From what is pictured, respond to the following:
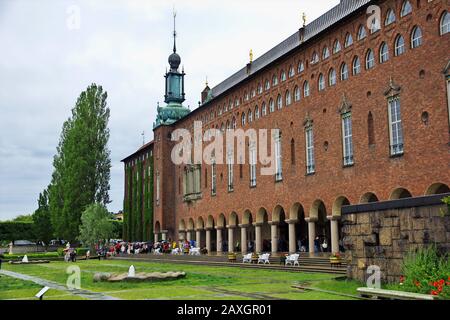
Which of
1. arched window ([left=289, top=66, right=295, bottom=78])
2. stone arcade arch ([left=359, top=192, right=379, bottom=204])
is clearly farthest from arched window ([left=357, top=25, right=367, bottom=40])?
stone arcade arch ([left=359, top=192, right=379, bottom=204])

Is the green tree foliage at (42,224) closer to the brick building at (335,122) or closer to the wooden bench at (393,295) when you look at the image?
the brick building at (335,122)

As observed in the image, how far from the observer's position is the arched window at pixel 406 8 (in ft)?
79.7

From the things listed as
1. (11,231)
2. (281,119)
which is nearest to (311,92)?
(281,119)

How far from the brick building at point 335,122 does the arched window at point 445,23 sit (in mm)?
40

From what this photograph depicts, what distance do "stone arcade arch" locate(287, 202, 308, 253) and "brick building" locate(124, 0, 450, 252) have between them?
71 millimetres

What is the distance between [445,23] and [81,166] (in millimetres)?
38035

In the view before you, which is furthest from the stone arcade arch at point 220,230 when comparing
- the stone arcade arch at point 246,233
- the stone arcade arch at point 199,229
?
the stone arcade arch at point 199,229

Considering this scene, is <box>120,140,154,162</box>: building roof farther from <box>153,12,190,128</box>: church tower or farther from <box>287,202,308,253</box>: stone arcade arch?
<box>287,202,308,253</box>: stone arcade arch

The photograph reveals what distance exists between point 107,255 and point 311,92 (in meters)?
25.9

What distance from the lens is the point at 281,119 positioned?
34812 mm

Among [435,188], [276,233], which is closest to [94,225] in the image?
[276,233]

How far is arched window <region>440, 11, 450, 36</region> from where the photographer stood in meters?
22.2
